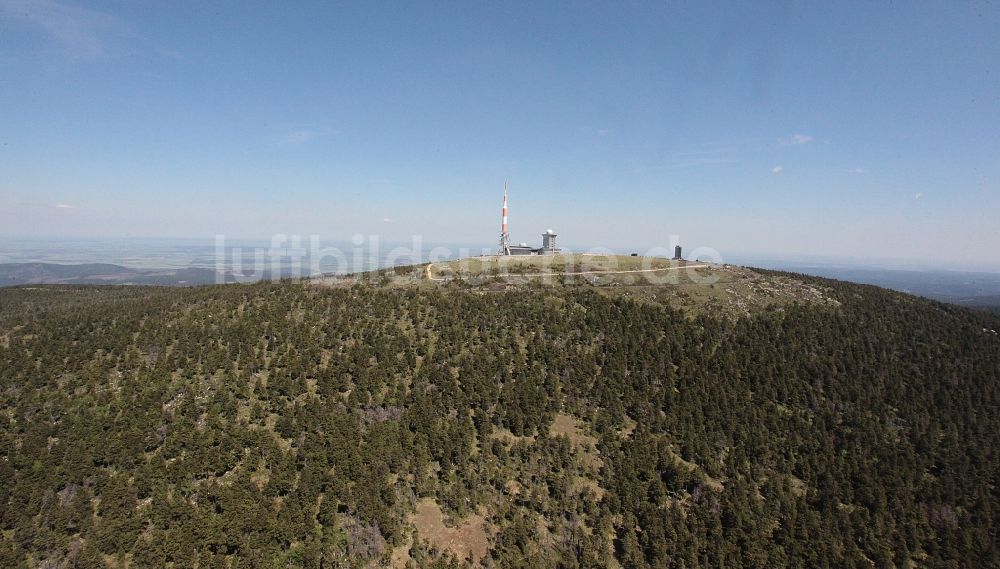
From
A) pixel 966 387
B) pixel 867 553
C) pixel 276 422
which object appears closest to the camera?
pixel 867 553

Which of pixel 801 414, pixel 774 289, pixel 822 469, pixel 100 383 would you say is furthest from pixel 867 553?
pixel 100 383

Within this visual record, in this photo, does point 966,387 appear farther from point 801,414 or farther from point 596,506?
point 596,506

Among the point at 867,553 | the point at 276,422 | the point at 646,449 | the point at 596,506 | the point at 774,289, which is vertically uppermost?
the point at 774,289

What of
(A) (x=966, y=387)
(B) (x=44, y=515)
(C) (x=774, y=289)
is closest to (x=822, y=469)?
(A) (x=966, y=387)

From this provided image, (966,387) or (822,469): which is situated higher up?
(966,387)

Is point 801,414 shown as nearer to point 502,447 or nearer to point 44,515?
point 502,447

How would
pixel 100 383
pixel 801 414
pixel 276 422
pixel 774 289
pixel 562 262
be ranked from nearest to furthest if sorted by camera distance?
pixel 276 422
pixel 100 383
pixel 801 414
pixel 774 289
pixel 562 262

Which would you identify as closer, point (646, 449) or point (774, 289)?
point (646, 449)
